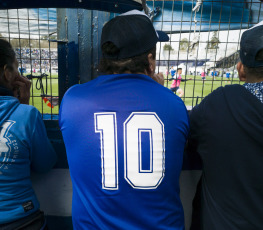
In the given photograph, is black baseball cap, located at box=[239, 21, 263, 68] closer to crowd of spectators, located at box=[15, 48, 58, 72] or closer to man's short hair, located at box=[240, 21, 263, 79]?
man's short hair, located at box=[240, 21, 263, 79]

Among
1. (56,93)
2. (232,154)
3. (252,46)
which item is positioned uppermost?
(252,46)

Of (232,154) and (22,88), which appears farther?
(22,88)

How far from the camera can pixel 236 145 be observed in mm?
1135

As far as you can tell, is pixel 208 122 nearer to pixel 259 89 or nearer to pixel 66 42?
pixel 259 89

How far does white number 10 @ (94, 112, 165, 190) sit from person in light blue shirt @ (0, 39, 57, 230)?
1.85ft

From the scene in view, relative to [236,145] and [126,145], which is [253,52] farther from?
[126,145]

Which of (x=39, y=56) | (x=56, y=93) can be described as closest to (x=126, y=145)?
(x=39, y=56)

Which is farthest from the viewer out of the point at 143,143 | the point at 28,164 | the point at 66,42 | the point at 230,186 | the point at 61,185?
the point at 66,42

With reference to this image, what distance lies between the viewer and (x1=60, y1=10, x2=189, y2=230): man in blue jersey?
1080mm

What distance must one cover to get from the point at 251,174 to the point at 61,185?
1404 mm

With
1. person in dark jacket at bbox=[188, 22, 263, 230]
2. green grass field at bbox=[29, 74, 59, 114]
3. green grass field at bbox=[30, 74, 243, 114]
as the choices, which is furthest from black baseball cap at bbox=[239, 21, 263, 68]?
green grass field at bbox=[29, 74, 59, 114]

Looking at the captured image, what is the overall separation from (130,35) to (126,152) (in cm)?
57

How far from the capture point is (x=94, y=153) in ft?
3.62

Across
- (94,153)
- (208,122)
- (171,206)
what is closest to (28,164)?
(94,153)
